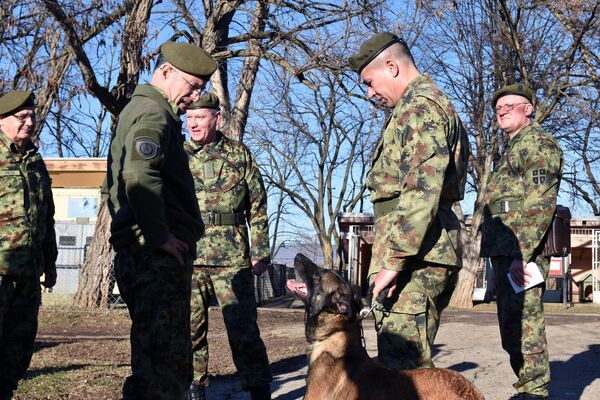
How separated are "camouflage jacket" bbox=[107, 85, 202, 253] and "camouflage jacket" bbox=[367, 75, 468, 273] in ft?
3.38

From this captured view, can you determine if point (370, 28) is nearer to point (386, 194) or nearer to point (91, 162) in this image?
point (91, 162)

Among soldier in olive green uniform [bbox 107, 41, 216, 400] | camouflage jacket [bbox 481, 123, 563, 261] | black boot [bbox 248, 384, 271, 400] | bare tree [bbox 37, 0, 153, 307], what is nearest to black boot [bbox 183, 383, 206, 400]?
black boot [bbox 248, 384, 271, 400]

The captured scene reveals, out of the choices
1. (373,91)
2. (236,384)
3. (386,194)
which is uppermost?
(373,91)

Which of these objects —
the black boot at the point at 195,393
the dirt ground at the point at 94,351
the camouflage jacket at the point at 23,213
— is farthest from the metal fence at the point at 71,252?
the black boot at the point at 195,393

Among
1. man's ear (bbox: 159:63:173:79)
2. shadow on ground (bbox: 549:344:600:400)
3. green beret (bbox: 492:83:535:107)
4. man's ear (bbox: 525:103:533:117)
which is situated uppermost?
green beret (bbox: 492:83:535:107)

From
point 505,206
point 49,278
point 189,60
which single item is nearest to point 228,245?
point 49,278

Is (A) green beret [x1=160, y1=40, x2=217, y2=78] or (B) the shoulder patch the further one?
(A) green beret [x1=160, y1=40, x2=217, y2=78]

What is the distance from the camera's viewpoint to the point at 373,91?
454 cm

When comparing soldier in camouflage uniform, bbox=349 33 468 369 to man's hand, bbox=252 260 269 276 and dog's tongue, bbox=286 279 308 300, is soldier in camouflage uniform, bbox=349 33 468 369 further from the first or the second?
man's hand, bbox=252 260 269 276

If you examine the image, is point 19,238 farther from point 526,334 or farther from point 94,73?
point 94,73

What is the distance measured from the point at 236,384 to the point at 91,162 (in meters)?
14.4

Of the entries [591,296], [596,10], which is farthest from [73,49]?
[591,296]

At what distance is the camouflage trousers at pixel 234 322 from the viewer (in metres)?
6.29

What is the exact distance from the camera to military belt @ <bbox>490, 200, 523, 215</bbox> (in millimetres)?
6173
